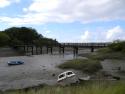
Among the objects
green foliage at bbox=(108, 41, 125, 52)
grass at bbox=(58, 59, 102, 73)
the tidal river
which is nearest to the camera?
the tidal river

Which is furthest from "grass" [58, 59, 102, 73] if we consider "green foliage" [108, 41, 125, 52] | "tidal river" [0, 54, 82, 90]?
"green foliage" [108, 41, 125, 52]

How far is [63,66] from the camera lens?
49.7 meters

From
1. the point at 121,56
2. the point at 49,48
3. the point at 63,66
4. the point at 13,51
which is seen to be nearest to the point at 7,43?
the point at 13,51

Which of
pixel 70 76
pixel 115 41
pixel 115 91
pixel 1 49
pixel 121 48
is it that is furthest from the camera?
pixel 1 49

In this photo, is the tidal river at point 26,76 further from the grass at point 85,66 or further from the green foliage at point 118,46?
the green foliage at point 118,46

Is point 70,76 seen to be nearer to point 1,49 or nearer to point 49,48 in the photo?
point 1,49

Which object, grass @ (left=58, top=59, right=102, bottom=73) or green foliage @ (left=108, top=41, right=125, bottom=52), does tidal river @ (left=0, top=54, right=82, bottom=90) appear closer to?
grass @ (left=58, top=59, right=102, bottom=73)

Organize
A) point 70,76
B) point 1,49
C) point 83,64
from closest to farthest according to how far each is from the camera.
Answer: point 70,76, point 83,64, point 1,49

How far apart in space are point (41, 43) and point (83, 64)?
7808 centimetres

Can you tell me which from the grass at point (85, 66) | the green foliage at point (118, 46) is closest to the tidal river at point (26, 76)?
the grass at point (85, 66)

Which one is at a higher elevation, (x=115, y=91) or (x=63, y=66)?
(x=115, y=91)

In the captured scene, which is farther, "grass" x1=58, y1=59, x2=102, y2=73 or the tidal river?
"grass" x1=58, y1=59, x2=102, y2=73

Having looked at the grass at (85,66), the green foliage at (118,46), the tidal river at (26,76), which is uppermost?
the green foliage at (118,46)

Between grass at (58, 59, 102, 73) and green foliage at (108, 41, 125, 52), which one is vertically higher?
→ green foliage at (108, 41, 125, 52)
